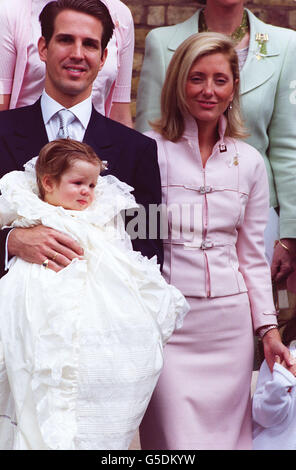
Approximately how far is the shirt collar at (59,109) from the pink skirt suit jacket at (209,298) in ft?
0.99

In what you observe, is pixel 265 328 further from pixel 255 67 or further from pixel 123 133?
pixel 255 67

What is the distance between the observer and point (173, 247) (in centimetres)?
312

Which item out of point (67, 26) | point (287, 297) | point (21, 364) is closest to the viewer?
point (21, 364)

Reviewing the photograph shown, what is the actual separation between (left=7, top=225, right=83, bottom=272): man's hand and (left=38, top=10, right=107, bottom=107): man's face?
0.48m

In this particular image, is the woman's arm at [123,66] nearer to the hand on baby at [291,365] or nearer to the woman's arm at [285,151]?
the woman's arm at [285,151]

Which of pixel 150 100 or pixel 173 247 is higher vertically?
pixel 150 100

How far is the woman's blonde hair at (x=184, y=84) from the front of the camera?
3098 mm

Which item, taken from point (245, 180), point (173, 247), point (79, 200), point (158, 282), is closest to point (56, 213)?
point (79, 200)

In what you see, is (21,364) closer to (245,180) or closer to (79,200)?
(79,200)

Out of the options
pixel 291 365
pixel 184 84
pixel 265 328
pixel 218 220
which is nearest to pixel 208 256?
pixel 218 220

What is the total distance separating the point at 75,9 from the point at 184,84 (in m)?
0.43

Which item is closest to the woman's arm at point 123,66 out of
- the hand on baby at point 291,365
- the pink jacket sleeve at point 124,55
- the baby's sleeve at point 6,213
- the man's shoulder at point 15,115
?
the pink jacket sleeve at point 124,55

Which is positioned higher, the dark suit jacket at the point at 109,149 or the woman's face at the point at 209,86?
the woman's face at the point at 209,86

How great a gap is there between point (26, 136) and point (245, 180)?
29.5 inches
